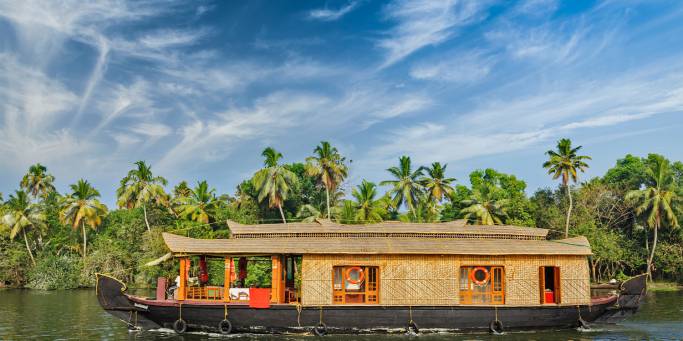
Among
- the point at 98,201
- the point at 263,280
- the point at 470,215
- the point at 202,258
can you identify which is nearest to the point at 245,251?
the point at 202,258

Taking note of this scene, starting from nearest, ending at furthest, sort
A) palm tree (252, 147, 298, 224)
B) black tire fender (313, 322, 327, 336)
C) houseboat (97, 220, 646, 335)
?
black tire fender (313, 322, 327, 336), houseboat (97, 220, 646, 335), palm tree (252, 147, 298, 224)

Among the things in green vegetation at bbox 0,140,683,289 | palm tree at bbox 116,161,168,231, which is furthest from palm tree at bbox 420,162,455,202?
palm tree at bbox 116,161,168,231

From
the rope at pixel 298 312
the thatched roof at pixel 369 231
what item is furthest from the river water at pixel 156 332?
the thatched roof at pixel 369 231

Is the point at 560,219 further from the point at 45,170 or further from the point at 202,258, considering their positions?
the point at 45,170

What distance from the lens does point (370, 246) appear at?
45.0 feet

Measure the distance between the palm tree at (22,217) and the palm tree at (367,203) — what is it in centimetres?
2237

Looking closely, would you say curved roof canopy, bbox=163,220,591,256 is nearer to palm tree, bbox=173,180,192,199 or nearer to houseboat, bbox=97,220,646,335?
houseboat, bbox=97,220,646,335

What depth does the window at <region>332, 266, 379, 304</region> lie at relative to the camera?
13.6 metres

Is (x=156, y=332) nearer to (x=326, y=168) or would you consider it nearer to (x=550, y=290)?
(x=550, y=290)

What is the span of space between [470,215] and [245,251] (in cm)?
2083

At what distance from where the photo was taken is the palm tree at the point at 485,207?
30812 mm

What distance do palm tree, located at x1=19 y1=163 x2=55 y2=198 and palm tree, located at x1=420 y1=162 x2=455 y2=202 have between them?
3077 centimetres

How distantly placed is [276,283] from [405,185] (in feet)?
66.9

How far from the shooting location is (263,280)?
86.7 feet
